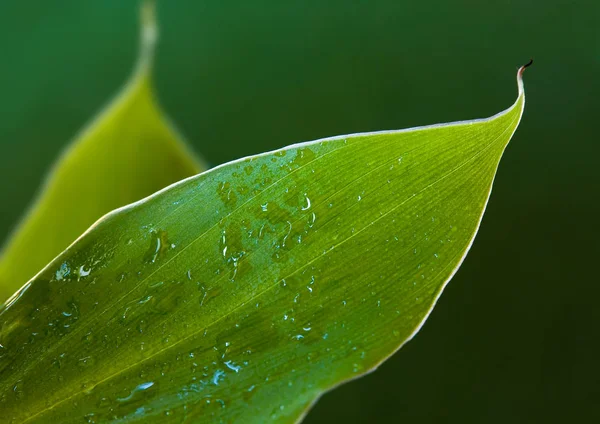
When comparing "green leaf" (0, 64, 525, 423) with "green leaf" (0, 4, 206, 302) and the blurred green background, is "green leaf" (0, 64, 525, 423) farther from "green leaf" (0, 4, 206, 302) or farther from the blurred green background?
the blurred green background

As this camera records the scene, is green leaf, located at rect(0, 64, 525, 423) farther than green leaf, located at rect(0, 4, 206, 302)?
No

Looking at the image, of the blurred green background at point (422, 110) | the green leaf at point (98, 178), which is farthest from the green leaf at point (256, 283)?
the blurred green background at point (422, 110)

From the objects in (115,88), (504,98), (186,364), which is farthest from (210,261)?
(115,88)

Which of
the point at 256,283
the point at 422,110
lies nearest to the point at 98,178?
the point at 256,283

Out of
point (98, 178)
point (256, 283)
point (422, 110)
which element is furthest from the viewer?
point (422, 110)

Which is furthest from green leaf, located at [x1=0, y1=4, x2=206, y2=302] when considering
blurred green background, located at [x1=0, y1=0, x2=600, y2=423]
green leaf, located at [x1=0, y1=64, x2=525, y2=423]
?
blurred green background, located at [x1=0, y1=0, x2=600, y2=423]

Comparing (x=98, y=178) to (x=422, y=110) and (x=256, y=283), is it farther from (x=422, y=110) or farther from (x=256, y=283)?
(x=422, y=110)
